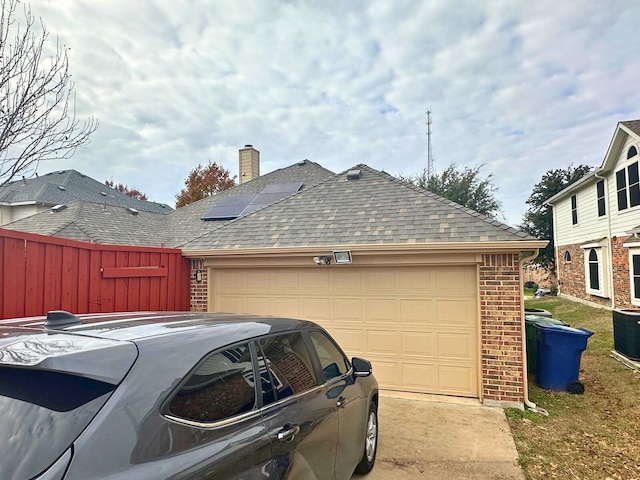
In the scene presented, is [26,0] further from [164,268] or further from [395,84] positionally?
[395,84]

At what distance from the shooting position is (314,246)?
662 centimetres

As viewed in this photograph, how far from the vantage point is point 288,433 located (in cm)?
215

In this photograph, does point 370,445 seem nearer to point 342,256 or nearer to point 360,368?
point 360,368

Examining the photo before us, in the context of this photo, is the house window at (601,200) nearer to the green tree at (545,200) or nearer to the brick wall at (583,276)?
the brick wall at (583,276)

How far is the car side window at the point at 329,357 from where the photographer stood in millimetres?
3068

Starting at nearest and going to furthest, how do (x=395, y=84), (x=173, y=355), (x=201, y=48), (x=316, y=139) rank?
(x=173, y=355)
(x=201, y=48)
(x=395, y=84)
(x=316, y=139)

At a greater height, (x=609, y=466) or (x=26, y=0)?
(x=26, y=0)

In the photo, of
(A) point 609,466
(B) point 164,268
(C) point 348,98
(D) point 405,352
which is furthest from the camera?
(C) point 348,98

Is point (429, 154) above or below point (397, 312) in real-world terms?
above

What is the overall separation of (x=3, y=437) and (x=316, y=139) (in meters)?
18.5

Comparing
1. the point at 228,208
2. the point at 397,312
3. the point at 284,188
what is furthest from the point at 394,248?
the point at 228,208

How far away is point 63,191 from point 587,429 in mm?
21218

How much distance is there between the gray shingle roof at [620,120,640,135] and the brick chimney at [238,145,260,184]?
45.5 feet

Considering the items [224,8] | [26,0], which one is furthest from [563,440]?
[26,0]
